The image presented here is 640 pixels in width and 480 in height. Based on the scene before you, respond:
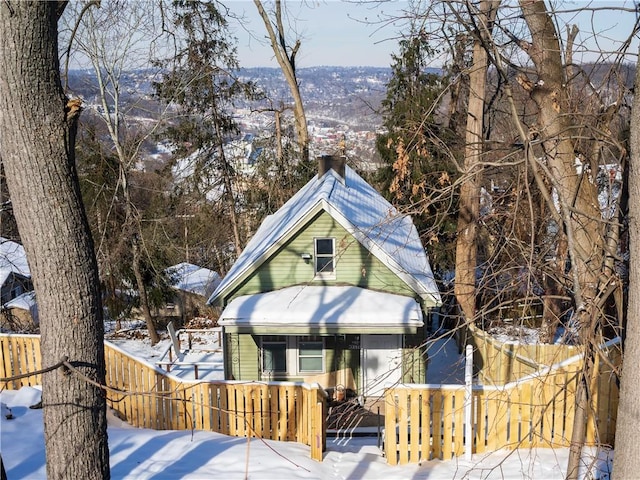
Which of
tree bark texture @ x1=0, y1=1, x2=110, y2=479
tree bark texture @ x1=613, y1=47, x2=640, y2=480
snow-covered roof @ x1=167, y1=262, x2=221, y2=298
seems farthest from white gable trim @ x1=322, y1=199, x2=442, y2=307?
snow-covered roof @ x1=167, y1=262, x2=221, y2=298

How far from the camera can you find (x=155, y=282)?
23656 mm

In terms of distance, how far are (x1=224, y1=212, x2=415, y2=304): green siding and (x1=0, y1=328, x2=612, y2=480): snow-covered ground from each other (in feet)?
17.1

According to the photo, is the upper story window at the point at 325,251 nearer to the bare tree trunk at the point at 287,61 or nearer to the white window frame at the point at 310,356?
the white window frame at the point at 310,356

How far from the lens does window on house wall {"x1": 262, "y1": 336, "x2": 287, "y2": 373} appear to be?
48.4 ft

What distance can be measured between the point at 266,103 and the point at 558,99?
21.9 meters

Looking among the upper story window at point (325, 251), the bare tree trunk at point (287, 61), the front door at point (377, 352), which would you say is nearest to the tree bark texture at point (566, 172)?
the front door at point (377, 352)

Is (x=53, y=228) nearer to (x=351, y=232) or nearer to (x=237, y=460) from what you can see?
(x=237, y=460)

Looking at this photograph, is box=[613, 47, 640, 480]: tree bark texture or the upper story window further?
the upper story window

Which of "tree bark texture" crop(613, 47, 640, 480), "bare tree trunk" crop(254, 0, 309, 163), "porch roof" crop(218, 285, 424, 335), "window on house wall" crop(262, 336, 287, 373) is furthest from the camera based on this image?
"bare tree trunk" crop(254, 0, 309, 163)

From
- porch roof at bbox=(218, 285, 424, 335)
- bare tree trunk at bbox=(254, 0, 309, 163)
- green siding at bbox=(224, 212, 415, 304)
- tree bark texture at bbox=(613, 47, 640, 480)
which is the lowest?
porch roof at bbox=(218, 285, 424, 335)

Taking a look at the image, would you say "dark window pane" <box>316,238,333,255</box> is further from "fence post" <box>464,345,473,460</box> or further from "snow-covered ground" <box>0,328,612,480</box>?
"fence post" <box>464,345,473,460</box>

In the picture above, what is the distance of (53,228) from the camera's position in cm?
410

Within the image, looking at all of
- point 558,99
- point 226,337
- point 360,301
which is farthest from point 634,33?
point 226,337

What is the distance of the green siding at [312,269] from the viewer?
14.4 metres
